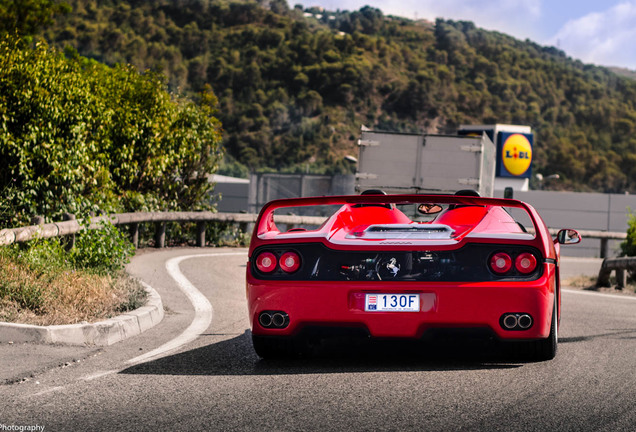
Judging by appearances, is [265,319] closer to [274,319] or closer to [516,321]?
[274,319]

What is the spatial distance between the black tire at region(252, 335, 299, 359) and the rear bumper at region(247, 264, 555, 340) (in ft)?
1.07

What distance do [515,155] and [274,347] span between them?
2599 inches

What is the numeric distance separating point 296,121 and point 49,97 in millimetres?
90014

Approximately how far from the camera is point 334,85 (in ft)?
362

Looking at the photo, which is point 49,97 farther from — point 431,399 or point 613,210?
point 613,210

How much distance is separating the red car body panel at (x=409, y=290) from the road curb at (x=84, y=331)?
1545mm

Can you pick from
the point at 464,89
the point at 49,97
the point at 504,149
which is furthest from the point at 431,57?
the point at 49,97

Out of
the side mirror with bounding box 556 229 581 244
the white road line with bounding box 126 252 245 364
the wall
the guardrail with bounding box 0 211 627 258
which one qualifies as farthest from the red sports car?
the wall

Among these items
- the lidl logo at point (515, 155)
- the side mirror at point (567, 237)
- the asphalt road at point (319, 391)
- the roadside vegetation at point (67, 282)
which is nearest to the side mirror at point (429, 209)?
the side mirror at point (567, 237)

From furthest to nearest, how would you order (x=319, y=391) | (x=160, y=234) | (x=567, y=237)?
(x=160, y=234), (x=567, y=237), (x=319, y=391)

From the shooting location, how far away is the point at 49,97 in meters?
14.5

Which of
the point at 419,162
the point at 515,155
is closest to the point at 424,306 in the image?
the point at 419,162

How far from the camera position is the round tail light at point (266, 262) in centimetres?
635

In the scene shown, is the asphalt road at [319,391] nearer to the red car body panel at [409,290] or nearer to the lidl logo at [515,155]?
the red car body panel at [409,290]
